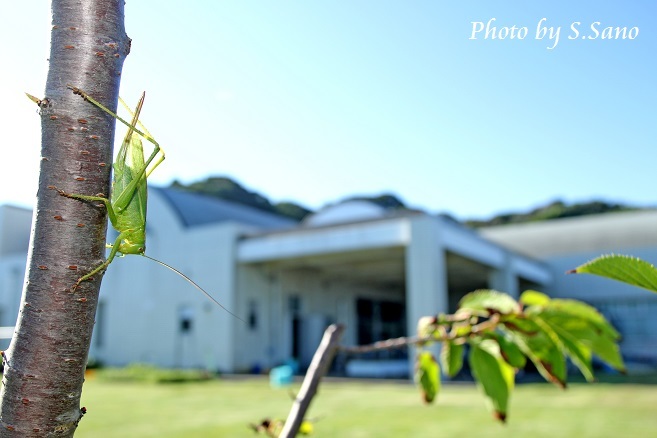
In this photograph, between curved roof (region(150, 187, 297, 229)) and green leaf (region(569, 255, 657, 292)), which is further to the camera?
curved roof (region(150, 187, 297, 229))

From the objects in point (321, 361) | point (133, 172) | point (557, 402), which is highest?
point (133, 172)

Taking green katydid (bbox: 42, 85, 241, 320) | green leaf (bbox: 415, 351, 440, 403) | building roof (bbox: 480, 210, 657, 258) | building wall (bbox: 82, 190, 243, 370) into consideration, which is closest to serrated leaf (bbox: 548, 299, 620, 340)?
green leaf (bbox: 415, 351, 440, 403)

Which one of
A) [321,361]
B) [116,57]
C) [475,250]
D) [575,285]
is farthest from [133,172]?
[575,285]

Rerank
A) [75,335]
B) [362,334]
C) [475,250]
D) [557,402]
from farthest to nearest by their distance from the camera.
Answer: [362,334]
[475,250]
[557,402]
[75,335]

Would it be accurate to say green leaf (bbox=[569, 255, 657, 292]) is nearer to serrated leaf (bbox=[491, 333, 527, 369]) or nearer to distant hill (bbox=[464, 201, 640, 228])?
serrated leaf (bbox=[491, 333, 527, 369])

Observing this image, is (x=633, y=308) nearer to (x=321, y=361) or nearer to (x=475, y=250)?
(x=475, y=250)

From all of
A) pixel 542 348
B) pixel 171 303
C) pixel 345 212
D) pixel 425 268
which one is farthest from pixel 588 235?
pixel 542 348

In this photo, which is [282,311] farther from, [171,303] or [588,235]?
[588,235]
